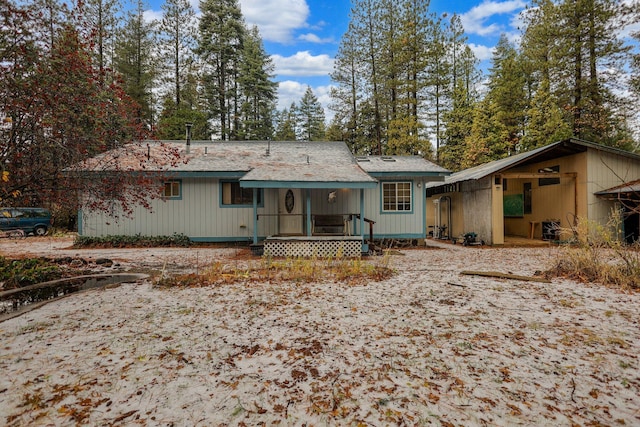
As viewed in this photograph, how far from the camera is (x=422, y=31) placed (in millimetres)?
20469

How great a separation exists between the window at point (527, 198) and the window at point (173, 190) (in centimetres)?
1475

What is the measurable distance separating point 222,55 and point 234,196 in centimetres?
1785

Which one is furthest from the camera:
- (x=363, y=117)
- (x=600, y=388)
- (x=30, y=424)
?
(x=363, y=117)

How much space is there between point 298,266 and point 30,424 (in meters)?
4.88

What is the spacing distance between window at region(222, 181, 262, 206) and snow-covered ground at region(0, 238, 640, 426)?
21.9 feet

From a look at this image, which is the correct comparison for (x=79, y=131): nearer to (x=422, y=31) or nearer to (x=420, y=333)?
(x=420, y=333)

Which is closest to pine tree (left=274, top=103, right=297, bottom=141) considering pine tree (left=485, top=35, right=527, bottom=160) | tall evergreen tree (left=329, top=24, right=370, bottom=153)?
tall evergreen tree (left=329, top=24, right=370, bottom=153)

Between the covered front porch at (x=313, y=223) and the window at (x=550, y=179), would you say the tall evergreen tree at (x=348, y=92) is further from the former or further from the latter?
the covered front porch at (x=313, y=223)

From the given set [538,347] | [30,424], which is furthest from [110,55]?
[538,347]

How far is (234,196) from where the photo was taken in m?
11.8

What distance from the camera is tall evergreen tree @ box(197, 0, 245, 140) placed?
24016 mm

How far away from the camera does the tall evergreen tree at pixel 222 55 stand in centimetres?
2402

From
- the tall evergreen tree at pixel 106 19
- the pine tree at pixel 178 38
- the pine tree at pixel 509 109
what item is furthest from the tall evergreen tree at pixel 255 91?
the pine tree at pixel 509 109

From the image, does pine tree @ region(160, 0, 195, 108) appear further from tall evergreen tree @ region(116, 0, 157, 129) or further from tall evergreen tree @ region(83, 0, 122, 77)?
tall evergreen tree @ region(83, 0, 122, 77)
